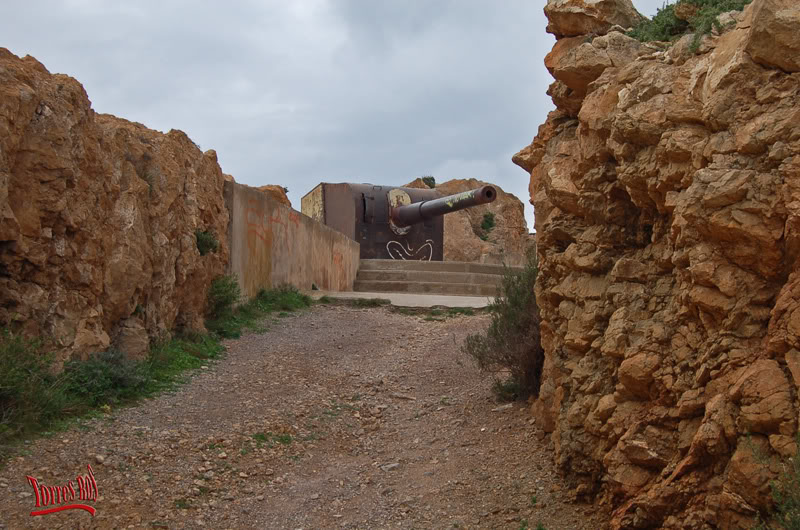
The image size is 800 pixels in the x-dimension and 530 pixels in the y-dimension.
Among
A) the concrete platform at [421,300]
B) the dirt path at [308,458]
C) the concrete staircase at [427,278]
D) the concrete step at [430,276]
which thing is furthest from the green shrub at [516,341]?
the concrete step at [430,276]

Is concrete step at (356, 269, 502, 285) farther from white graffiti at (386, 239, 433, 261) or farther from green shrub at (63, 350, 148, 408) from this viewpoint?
green shrub at (63, 350, 148, 408)

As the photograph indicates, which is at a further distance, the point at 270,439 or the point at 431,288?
the point at 431,288


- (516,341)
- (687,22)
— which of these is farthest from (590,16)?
(516,341)

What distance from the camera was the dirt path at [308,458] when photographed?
402cm

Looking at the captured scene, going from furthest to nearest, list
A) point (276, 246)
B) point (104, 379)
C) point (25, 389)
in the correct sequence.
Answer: point (276, 246), point (104, 379), point (25, 389)

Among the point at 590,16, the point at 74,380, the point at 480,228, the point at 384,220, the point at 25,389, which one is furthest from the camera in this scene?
the point at 480,228

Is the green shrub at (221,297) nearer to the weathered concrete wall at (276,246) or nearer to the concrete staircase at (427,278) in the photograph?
the weathered concrete wall at (276,246)

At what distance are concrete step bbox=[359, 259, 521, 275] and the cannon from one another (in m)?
1.78

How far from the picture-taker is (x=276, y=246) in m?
11.5

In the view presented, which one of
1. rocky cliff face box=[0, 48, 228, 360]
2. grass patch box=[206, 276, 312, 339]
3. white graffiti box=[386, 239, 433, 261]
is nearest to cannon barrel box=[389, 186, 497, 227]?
white graffiti box=[386, 239, 433, 261]

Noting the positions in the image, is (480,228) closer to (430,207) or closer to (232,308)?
(430,207)

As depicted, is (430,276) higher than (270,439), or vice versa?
(430,276)

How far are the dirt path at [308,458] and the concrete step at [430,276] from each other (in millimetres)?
8488

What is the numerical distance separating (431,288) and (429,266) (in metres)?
1.67
